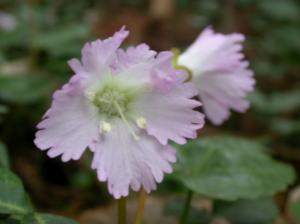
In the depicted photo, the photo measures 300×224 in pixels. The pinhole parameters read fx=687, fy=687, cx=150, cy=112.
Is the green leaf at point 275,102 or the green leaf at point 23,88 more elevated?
the green leaf at point 23,88

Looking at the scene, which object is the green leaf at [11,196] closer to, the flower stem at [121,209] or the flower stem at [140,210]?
the flower stem at [121,209]

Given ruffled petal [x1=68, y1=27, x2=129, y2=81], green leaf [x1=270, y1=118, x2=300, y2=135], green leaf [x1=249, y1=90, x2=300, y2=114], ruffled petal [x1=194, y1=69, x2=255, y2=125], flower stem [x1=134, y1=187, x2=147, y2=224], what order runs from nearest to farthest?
1. ruffled petal [x1=68, y1=27, x2=129, y2=81]
2. flower stem [x1=134, y1=187, x2=147, y2=224]
3. ruffled petal [x1=194, y1=69, x2=255, y2=125]
4. green leaf [x1=270, y1=118, x2=300, y2=135]
5. green leaf [x1=249, y1=90, x2=300, y2=114]

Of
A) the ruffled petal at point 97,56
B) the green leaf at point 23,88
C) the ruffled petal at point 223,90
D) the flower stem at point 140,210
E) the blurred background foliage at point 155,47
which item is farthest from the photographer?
the green leaf at point 23,88

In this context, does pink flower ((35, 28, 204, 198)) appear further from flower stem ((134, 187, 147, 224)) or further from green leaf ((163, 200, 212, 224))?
green leaf ((163, 200, 212, 224))

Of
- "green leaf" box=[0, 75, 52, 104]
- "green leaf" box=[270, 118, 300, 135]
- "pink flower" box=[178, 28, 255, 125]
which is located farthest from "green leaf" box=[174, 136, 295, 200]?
"green leaf" box=[270, 118, 300, 135]

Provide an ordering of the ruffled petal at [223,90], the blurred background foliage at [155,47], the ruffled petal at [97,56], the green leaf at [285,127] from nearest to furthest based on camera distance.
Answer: the ruffled petal at [97,56]
the ruffled petal at [223,90]
the blurred background foliage at [155,47]
the green leaf at [285,127]

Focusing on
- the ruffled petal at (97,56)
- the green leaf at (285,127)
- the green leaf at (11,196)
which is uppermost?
the ruffled petal at (97,56)

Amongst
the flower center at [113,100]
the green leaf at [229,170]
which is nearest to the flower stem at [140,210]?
the green leaf at [229,170]
